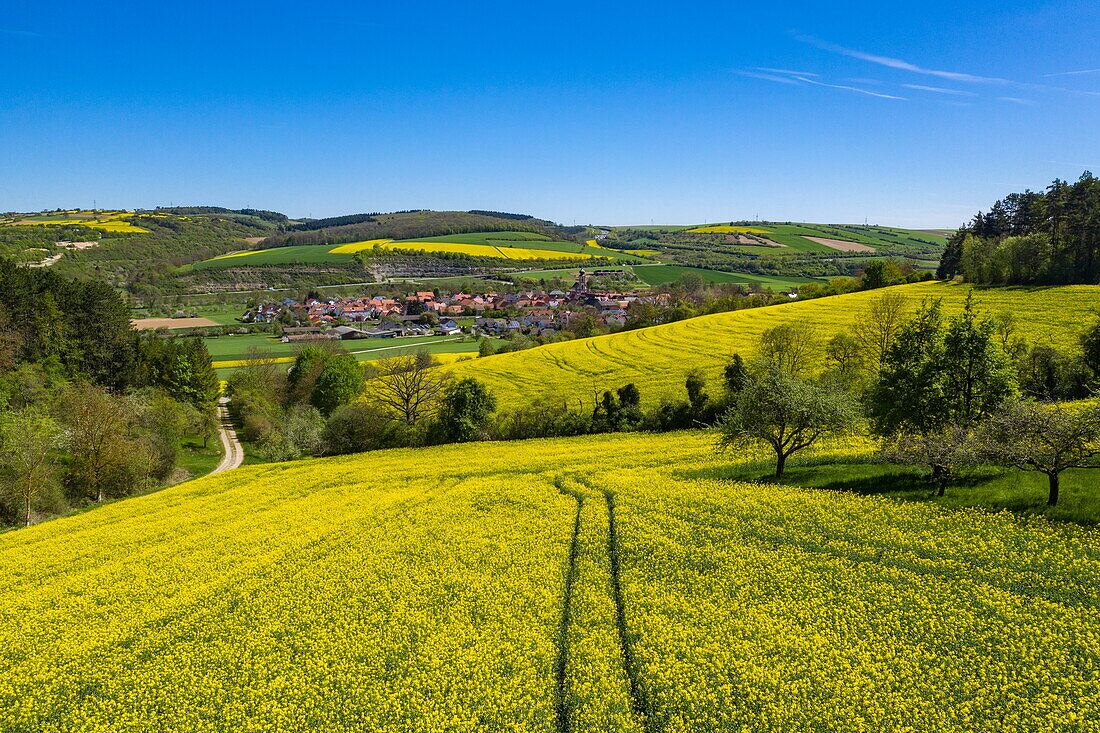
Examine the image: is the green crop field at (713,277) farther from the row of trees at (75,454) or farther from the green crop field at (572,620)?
the row of trees at (75,454)

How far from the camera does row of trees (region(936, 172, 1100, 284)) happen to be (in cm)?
6531

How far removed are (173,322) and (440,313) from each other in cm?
5847

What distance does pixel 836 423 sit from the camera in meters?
28.8

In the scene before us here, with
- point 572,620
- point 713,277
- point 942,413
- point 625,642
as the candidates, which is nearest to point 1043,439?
point 942,413

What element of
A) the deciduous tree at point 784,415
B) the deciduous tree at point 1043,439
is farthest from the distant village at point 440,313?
the deciduous tree at point 1043,439

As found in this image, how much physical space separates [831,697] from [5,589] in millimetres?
31509

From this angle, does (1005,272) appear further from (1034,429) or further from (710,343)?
(1034,429)

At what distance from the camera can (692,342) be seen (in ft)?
220

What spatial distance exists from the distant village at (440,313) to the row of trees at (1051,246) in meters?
53.5

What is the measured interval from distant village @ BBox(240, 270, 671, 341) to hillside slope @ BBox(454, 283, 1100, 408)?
28495mm

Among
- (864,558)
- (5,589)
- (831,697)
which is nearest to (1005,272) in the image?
(864,558)

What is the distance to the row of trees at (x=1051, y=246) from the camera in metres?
65.3

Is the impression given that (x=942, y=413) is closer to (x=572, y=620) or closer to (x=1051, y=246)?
(x=572, y=620)

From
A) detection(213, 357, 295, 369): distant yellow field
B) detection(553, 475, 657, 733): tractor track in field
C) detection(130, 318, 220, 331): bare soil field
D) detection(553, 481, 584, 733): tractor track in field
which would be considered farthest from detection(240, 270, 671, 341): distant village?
detection(553, 481, 584, 733): tractor track in field
